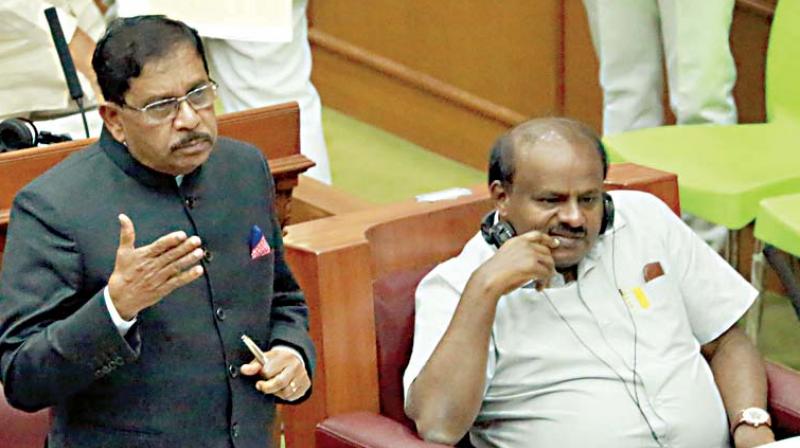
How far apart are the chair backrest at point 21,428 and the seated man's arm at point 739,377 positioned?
46.8 inches

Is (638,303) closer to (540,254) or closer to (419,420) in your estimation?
(540,254)

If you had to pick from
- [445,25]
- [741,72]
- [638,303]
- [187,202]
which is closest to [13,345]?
[187,202]

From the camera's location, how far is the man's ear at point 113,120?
7.29ft

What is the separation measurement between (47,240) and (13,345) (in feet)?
0.48

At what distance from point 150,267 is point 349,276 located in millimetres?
737

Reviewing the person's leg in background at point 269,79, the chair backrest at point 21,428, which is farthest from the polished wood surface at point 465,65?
the chair backrest at point 21,428

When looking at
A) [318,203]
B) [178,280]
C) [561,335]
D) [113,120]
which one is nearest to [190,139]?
[113,120]

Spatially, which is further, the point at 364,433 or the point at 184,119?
the point at 364,433

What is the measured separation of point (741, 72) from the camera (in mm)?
4551

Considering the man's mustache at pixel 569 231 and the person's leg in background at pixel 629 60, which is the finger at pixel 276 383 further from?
the person's leg in background at pixel 629 60

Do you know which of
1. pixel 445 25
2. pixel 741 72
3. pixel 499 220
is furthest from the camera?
pixel 445 25

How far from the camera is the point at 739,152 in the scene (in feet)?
13.0

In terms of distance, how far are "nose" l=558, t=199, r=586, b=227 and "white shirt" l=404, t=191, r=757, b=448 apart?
0.13 meters

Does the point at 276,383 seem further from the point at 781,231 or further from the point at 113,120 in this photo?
the point at 781,231
